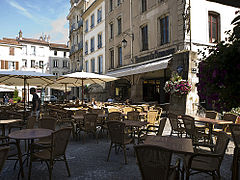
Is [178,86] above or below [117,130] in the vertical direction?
above

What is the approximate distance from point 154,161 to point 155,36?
12.0 metres

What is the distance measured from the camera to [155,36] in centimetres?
1312

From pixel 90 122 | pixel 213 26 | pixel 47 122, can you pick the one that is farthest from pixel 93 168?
pixel 213 26

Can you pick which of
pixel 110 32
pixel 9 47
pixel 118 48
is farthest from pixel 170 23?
pixel 9 47

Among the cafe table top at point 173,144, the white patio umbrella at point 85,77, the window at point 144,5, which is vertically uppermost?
the window at point 144,5

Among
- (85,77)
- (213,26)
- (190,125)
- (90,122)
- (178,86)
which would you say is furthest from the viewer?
(213,26)

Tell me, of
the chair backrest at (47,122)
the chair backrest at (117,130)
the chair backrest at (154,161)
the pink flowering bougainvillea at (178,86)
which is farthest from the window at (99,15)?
the chair backrest at (154,161)

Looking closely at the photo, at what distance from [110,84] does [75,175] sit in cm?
1562

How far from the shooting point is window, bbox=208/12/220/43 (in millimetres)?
12025

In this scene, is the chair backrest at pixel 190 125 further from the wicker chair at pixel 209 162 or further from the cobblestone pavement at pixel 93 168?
the wicker chair at pixel 209 162

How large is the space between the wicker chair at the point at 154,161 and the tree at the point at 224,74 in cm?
102

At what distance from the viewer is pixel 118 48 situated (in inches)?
719

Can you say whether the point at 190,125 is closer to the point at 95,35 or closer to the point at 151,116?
the point at 151,116

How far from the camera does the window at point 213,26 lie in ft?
39.5
